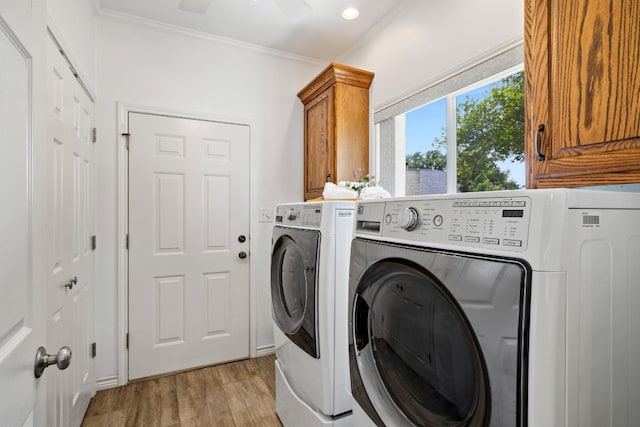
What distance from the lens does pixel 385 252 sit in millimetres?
946

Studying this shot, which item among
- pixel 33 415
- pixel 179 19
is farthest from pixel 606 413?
pixel 179 19

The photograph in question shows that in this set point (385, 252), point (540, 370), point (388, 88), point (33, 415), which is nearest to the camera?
point (540, 370)

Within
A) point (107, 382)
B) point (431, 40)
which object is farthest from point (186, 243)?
point (431, 40)

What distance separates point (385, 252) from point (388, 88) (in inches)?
69.0

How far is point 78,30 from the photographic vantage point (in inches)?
73.1

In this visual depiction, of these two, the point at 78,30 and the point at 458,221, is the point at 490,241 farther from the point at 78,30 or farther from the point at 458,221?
the point at 78,30

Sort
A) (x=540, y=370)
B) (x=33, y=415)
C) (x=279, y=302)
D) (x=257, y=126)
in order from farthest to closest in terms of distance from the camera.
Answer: (x=257, y=126) → (x=279, y=302) → (x=33, y=415) → (x=540, y=370)

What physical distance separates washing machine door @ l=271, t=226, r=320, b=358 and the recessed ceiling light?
5.37ft

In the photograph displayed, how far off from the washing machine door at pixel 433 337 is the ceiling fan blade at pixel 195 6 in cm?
211

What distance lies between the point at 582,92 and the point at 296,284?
129cm

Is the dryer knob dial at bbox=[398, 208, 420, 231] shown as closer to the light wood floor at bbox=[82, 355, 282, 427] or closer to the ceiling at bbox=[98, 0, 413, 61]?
the light wood floor at bbox=[82, 355, 282, 427]

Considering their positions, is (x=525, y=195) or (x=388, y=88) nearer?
(x=525, y=195)

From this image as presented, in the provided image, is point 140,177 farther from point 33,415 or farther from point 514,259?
point 514,259

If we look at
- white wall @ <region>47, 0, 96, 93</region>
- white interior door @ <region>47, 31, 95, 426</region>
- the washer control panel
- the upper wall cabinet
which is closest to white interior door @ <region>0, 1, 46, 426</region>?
white interior door @ <region>47, 31, 95, 426</region>
